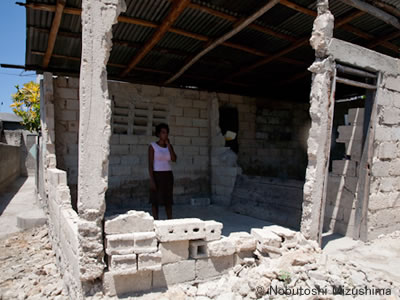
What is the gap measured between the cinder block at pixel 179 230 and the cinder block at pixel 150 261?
0.19 metres

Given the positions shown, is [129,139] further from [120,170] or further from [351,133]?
[351,133]

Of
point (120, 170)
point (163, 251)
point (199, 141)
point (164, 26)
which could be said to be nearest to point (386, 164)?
point (163, 251)

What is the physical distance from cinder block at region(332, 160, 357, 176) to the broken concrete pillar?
12.5 feet

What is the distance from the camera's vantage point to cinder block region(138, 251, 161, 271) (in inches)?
129

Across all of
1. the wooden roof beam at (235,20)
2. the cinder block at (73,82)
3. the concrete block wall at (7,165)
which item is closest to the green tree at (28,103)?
the concrete block wall at (7,165)

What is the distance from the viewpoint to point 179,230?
3.49 metres

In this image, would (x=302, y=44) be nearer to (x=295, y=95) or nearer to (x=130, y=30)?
(x=130, y=30)

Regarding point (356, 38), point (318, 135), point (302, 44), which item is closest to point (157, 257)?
point (318, 135)

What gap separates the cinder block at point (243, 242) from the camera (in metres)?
3.85

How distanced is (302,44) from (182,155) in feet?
13.0

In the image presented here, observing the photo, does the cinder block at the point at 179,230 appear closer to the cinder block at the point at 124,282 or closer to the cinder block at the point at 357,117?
the cinder block at the point at 124,282

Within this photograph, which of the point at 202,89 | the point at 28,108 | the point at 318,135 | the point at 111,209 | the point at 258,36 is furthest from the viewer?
the point at 28,108

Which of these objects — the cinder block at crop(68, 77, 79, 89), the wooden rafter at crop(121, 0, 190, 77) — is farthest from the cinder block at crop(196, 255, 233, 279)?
the cinder block at crop(68, 77, 79, 89)

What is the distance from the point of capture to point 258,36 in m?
5.66
